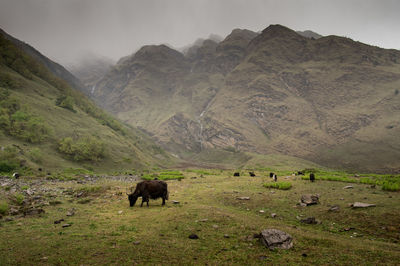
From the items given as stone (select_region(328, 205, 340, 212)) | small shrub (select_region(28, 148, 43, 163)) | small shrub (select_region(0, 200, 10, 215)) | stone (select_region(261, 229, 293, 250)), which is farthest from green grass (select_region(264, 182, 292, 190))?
small shrub (select_region(28, 148, 43, 163))

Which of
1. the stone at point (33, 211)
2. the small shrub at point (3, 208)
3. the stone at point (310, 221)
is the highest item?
the stone at point (310, 221)

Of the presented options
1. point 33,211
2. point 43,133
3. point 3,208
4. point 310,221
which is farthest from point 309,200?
Result: point 43,133

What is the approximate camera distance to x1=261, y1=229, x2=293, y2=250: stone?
8.33 meters

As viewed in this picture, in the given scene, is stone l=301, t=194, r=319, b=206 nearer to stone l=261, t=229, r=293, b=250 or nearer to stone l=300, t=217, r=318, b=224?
stone l=300, t=217, r=318, b=224

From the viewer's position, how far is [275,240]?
27.7 feet

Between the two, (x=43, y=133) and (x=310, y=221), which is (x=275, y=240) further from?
(x=43, y=133)

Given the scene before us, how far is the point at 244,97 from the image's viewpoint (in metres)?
194

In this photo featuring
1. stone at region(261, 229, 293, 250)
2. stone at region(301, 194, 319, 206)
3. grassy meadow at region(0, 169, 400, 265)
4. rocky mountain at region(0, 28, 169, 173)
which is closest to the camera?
grassy meadow at region(0, 169, 400, 265)

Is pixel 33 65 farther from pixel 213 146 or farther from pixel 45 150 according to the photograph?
pixel 213 146

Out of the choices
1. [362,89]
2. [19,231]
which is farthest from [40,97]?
[362,89]

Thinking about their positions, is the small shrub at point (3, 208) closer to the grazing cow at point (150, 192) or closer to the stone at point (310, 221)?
the grazing cow at point (150, 192)

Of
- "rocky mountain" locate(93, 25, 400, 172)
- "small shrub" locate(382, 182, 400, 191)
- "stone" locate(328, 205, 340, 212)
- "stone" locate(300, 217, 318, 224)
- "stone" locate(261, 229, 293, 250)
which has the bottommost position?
"stone" locate(300, 217, 318, 224)

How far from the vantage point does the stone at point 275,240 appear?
833 cm

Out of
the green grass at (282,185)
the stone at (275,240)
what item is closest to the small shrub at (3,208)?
the stone at (275,240)
